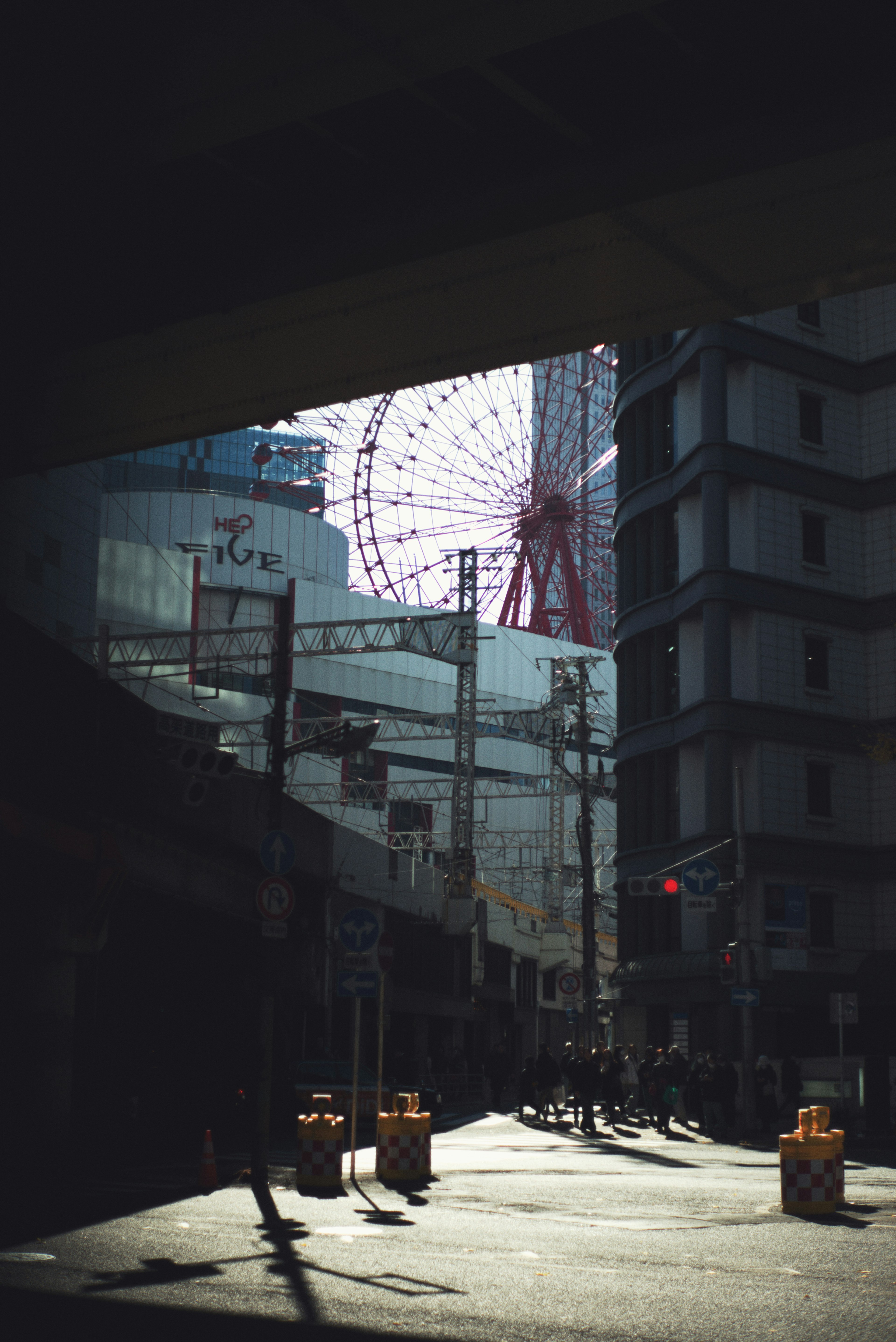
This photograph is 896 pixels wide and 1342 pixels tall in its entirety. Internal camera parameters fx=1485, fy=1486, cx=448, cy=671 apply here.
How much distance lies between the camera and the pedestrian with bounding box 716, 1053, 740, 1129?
2895cm

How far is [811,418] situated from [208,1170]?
31052 mm

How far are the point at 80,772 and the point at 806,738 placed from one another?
22514mm

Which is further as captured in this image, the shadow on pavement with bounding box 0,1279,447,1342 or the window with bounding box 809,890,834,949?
the window with bounding box 809,890,834,949

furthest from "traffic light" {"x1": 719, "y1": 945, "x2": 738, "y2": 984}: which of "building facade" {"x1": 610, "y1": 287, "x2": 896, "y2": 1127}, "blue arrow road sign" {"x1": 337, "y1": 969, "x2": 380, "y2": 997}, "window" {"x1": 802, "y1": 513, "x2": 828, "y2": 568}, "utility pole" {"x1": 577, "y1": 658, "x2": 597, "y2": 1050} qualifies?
"blue arrow road sign" {"x1": 337, "y1": 969, "x2": 380, "y2": 997}

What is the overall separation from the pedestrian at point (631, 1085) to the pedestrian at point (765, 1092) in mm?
4629

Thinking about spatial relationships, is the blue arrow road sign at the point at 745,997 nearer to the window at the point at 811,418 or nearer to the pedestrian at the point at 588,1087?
the pedestrian at the point at 588,1087

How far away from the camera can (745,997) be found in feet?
102

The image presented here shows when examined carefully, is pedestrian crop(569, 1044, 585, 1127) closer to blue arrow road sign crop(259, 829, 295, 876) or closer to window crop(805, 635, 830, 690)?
window crop(805, 635, 830, 690)

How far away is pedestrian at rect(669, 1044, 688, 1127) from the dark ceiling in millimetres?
23278

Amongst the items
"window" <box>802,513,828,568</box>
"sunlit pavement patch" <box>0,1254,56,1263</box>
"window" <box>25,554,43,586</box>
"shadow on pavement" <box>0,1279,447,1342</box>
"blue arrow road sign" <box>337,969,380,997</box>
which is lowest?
"sunlit pavement patch" <box>0,1254,56,1263</box>

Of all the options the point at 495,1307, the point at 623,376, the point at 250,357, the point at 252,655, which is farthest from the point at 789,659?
the point at 495,1307

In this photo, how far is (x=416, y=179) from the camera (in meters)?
10.7

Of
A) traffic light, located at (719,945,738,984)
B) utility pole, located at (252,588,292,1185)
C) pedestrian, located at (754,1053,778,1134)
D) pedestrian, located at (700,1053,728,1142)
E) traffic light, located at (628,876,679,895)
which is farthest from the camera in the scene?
traffic light, located at (628,876,679,895)

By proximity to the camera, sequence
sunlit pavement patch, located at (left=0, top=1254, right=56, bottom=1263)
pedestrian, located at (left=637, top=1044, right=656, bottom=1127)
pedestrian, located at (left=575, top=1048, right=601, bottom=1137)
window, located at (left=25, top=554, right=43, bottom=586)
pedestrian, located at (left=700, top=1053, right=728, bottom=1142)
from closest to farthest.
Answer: sunlit pavement patch, located at (left=0, top=1254, right=56, bottom=1263) < pedestrian, located at (left=700, top=1053, right=728, bottom=1142) < pedestrian, located at (left=575, top=1048, right=601, bottom=1137) < pedestrian, located at (left=637, top=1044, right=656, bottom=1127) < window, located at (left=25, top=554, right=43, bottom=586)
